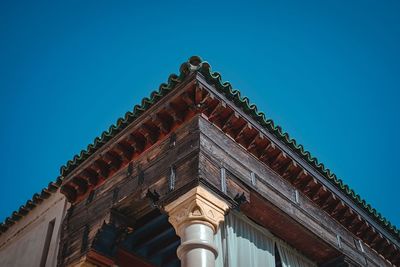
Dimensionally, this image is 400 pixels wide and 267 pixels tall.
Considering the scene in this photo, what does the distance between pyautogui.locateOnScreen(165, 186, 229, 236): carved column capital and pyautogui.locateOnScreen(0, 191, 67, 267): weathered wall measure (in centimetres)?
289

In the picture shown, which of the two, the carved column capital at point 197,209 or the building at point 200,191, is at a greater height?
the building at point 200,191

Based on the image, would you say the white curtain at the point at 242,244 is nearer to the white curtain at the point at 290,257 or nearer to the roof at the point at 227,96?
the white curtain at the point at 290,257

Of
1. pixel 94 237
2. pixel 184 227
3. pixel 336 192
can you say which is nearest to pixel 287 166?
pixel 336 192

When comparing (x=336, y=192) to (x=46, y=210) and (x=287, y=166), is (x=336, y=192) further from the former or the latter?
(x=46, y=210)

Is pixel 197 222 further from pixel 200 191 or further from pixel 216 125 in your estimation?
pixel 216 125

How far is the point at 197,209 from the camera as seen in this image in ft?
18.8

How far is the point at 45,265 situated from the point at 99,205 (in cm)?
162

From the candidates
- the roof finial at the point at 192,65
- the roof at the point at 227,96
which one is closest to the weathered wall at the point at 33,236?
the roof at the point at 227,96

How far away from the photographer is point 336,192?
8.52 metres

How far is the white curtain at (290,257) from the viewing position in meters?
7.36

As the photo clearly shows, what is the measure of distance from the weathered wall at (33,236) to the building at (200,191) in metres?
0.56

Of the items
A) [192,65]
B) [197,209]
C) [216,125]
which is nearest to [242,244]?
[197,209]

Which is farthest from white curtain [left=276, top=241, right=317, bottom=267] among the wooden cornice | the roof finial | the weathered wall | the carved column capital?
the weathered wall

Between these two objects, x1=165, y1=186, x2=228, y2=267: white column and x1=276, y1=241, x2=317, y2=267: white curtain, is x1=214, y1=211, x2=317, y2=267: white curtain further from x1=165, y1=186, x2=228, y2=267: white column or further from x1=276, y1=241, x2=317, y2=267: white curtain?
x1=165, y1=186, x2=228, y2=267: white column
